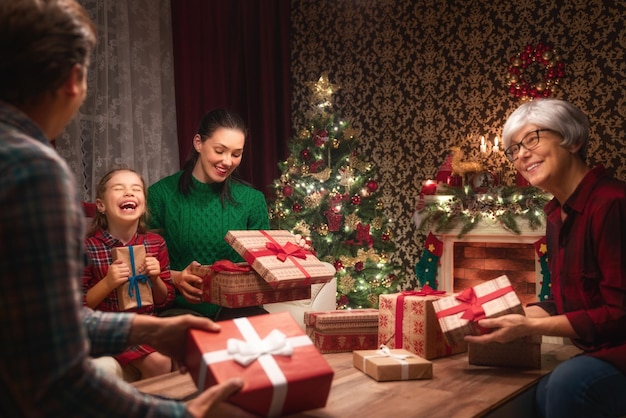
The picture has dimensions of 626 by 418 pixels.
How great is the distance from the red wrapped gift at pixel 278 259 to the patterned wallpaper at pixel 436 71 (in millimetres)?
3042

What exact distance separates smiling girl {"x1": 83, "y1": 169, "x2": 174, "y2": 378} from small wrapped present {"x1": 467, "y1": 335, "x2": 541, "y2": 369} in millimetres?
1241

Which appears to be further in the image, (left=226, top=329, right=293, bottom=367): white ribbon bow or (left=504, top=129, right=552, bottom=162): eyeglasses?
(left=504, top=129, right=552, bottom=162): eyeglasses

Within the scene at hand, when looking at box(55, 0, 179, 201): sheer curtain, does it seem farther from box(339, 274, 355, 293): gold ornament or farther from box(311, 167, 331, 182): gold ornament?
box(339, 274, 355, 293): gold ornament

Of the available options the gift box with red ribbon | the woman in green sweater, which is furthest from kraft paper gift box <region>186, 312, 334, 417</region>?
the woman in green sweater

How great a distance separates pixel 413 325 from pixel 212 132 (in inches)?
53.4

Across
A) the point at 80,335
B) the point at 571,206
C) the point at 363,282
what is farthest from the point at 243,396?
the point at 363,282

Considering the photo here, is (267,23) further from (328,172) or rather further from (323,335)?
(323,335)

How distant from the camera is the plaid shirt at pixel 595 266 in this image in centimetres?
178

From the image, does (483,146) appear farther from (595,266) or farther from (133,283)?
(133,283)

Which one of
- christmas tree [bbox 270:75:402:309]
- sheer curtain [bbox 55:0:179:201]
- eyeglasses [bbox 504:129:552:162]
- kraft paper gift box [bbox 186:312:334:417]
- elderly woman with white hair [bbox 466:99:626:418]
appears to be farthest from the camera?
christmas tree [bbox 270:75:402:309]

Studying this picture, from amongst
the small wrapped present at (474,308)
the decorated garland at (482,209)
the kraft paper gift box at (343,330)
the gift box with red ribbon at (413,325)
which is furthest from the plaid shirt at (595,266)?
the decorated garland at (482,209)

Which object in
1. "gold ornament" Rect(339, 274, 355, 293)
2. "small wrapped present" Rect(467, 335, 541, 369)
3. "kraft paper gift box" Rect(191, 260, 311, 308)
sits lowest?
"gold ornament" Rect(339, 274, 355, 293)

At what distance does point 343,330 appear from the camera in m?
2.38

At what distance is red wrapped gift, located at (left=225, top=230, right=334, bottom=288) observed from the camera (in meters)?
2.28
